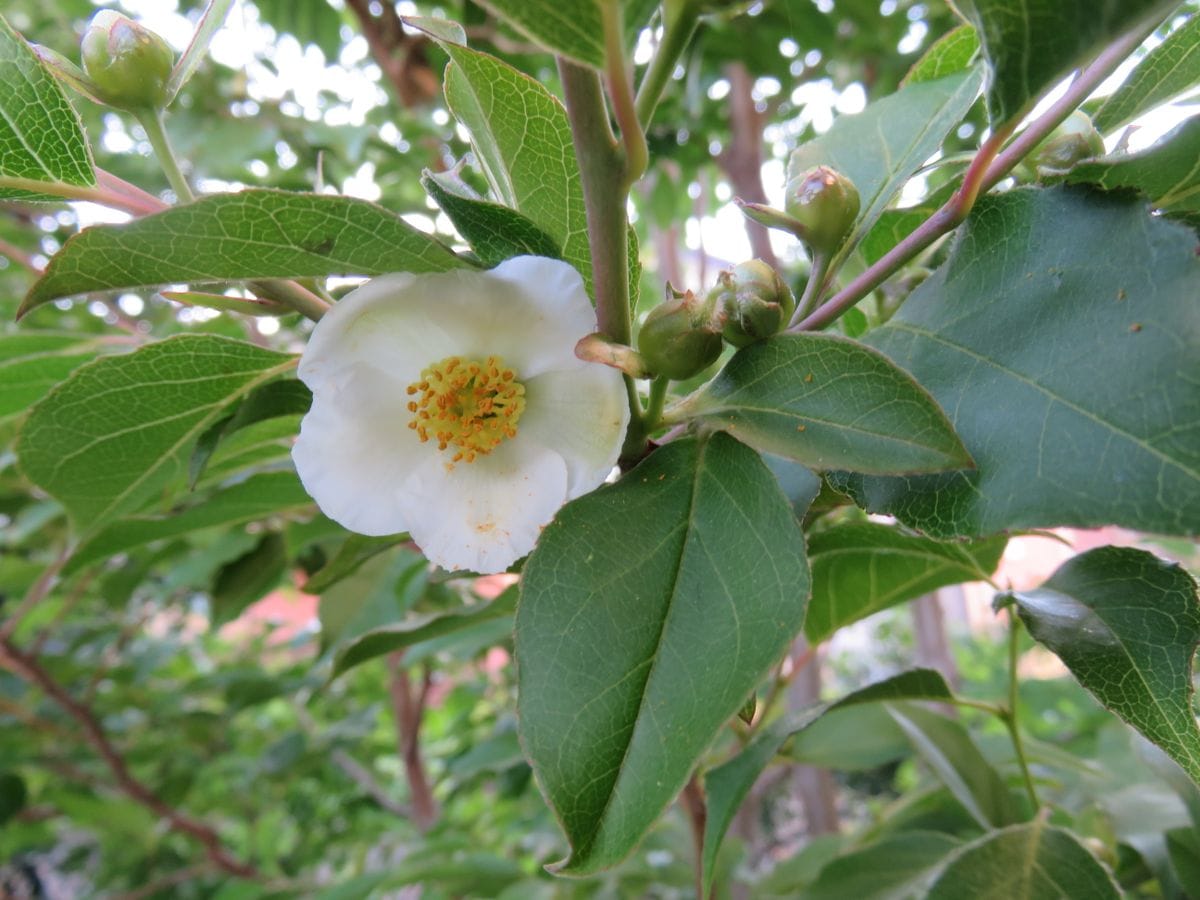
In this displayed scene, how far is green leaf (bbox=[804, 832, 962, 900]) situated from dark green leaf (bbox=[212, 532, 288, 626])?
2.41 ft

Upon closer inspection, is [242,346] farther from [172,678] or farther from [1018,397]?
[172,678]

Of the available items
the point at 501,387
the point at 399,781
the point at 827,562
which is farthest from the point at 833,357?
the point at 399,781

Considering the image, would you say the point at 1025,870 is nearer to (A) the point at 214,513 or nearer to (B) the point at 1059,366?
(B) the point at 1059,366

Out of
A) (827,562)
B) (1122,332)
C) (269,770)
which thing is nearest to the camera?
(1122,332)

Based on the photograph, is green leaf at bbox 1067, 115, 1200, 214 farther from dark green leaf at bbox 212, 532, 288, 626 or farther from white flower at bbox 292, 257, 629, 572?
dark green leaf at bbox 212, 532, 288, 626

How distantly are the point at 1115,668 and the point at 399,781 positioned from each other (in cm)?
255

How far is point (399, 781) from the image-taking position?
8.76ft

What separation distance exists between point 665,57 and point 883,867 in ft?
2.16

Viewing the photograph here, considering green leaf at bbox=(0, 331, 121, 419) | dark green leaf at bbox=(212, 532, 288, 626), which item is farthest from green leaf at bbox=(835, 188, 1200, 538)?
dark green leaf at bbox=(212, 532, 288, 626)

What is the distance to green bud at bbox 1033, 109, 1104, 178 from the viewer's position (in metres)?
0.44

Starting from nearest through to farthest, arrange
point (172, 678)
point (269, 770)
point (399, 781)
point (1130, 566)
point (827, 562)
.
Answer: point (1130, 566)
point (827, 562)
point (269, 770)
point (172, 678)
point (399, 781)

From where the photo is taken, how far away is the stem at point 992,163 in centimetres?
39

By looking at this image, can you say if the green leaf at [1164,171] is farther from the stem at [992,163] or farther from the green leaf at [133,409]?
the green leaf at [133,409]

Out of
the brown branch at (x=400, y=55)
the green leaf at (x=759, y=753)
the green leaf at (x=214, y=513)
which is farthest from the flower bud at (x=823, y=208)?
the brown branch at (x=400, y=55)
